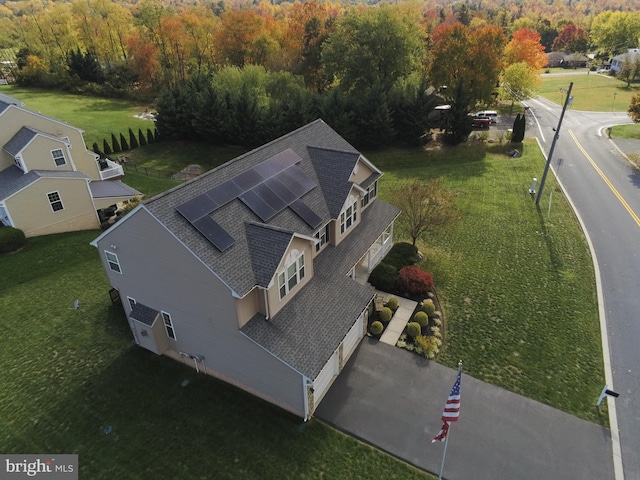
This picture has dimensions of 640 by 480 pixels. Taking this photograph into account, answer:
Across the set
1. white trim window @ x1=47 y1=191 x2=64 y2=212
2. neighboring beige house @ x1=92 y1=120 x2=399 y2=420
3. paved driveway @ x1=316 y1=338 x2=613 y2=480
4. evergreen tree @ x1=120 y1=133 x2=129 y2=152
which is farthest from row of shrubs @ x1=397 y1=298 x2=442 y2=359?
evergreen tree @ x1=120 y1=133 x2=129 y2=152

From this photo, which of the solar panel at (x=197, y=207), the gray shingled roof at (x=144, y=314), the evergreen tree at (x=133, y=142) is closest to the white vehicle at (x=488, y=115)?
the evergreen tree at (x=133, y=142)

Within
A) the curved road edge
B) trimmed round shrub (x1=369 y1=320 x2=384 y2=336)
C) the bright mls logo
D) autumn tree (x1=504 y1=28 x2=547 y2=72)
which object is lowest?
the curved road edge

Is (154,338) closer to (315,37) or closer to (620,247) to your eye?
(620,247)

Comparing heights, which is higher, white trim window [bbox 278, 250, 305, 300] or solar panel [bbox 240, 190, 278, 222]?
solar panel [bbox 240, 190, 278, 222]

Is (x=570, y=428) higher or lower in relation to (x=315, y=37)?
lower

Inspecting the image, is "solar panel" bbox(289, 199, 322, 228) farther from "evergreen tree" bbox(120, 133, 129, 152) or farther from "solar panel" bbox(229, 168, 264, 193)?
"evergreen tree" bbox(120, 133, 129, 152)

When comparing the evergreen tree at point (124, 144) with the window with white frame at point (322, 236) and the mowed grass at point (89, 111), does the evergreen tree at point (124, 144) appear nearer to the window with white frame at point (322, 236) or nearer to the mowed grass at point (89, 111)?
the mowed grass at point (89, 111)

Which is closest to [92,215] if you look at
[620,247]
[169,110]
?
[169,110]
